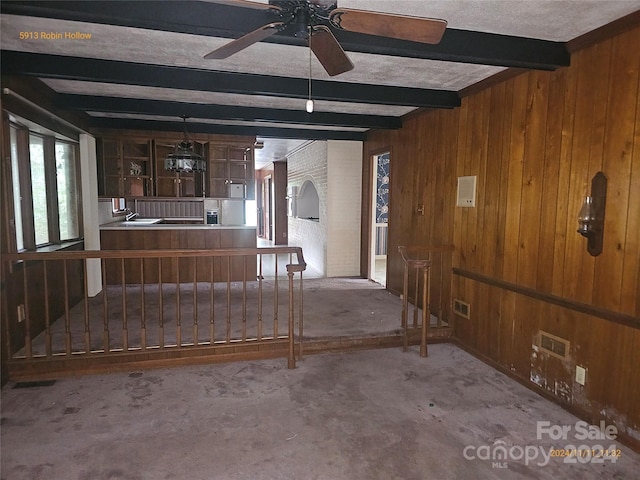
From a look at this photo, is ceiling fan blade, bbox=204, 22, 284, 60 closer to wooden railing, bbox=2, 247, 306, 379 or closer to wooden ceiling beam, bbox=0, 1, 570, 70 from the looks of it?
wooden ceiling beam, bbox=0, 1, 570, 70

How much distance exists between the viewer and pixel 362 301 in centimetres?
522

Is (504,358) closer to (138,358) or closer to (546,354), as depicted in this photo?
(546,354)

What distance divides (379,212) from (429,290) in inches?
177

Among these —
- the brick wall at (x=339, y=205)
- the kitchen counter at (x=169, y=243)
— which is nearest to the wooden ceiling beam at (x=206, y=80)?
the brick wall at (x=339, y=205)

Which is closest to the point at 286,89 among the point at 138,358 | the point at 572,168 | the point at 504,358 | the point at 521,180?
the point at 521,180

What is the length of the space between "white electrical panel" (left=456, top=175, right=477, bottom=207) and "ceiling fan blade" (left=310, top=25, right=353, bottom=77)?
208 cm

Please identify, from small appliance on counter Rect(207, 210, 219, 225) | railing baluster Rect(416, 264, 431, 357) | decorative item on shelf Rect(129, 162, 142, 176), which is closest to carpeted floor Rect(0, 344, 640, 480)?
railing baluster Rect(416, 264, 431, 357)

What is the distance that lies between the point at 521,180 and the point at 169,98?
3669mm

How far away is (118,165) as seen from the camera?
6.21 m

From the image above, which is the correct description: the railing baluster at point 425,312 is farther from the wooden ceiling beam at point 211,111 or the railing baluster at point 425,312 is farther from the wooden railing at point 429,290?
the wooden ceiling beam at point 211,111

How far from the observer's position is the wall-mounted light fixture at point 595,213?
257cm

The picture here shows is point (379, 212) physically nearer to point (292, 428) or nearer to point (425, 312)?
point (425, 312)

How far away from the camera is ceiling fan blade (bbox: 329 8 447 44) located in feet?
5.84

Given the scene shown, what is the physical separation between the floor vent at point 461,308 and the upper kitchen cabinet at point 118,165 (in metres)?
5.01
